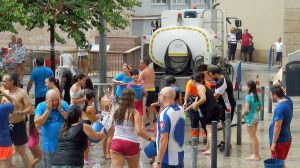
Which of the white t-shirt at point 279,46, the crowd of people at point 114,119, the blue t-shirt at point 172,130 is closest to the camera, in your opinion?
the crowd of people at point 114,119

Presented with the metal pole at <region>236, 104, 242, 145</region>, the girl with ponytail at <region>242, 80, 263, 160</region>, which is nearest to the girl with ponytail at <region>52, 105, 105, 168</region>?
the girl with ponytail at <region>242, 80, 263, 160</region>

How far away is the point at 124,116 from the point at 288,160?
5018 millimetres

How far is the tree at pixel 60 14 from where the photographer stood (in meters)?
18.1

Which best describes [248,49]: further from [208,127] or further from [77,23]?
[208,127]

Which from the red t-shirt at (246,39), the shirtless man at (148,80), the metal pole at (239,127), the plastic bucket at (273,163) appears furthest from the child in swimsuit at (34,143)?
the red t-shirt at (246,39)

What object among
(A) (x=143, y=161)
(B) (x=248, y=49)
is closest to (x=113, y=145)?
(A) (x=143, y=161)

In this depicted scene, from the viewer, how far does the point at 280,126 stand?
12.4 meters

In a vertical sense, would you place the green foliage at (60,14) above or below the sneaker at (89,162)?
above

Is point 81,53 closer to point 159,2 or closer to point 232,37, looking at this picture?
point 232,37

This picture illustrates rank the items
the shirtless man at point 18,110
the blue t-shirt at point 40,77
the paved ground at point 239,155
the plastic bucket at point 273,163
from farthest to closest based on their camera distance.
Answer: the blue t-shirt at point 40,77
the paved ground at point 239,155
the shirtless man at point 18,110
the plastic bucket at point 273,163

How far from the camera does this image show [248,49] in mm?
36938

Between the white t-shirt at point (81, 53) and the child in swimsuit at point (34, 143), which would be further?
the white t-shirt at point (81, 53)

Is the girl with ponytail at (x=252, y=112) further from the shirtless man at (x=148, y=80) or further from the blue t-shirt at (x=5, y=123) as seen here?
the blue t-shirt at (x=5, y=123)

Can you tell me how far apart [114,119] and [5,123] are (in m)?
1.70
